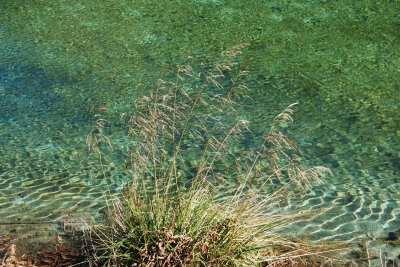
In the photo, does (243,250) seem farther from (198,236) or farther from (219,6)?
(219,6)

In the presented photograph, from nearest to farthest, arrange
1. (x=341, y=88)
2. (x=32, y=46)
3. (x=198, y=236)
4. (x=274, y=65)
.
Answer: (x=198, y=236), (x=341, y=88), (x=274, y=65), (x=32, y=46)

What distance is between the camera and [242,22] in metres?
8.15

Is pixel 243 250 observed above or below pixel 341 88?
above

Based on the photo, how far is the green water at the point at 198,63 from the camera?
462cm

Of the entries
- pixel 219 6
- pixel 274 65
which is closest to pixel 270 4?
pixel 219 6

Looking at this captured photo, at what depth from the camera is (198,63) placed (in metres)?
6.98

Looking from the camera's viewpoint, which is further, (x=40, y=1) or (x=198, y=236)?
(x=40, y=1)

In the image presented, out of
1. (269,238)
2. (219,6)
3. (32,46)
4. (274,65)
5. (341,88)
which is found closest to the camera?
(269,238)

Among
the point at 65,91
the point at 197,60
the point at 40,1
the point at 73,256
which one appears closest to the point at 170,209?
the point at 73,256

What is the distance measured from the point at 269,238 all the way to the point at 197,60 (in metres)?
3.88

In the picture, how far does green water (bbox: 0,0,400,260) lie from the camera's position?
4.62 m

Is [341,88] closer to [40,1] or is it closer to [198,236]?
[198,236]

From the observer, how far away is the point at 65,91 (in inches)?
254

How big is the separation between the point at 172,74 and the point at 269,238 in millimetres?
3578
